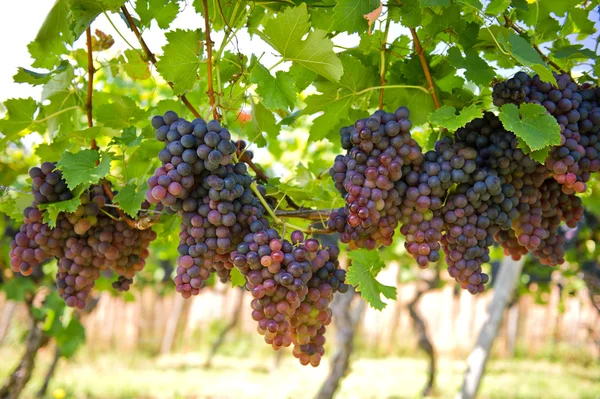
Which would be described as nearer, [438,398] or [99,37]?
[99,37]

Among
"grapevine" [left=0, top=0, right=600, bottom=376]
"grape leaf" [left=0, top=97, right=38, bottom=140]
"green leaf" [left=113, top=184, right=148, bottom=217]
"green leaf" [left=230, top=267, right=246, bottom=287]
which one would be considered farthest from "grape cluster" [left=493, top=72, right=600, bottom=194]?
"grape leaf" [left=0, top=97, right=38, bottom=140]

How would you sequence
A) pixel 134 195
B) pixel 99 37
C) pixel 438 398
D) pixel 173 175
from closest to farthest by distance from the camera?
pixel 173 175, pixel 134 195, pixel 99 37, pixel 438 398

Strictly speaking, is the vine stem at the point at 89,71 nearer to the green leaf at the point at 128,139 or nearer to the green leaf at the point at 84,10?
the green leaf at the point at 84,10

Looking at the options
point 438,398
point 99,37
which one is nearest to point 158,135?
point 99,37

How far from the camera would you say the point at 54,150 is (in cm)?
158

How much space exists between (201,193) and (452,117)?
0.56 meters

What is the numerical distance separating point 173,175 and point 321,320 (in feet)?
1.50

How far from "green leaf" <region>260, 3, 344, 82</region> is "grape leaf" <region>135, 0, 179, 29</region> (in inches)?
16.1

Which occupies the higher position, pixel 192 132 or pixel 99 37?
pixel 99 37

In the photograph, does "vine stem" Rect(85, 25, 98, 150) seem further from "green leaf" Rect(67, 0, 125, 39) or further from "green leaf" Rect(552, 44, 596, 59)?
"green leaf" Rect(552, 44, 596, 59)

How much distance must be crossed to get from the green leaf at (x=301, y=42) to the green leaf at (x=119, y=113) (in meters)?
0.42

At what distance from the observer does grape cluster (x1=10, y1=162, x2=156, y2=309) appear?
4.49ft

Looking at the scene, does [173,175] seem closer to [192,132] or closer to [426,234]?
[192,132]

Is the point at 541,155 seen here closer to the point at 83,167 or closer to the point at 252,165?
the point at 252,165
